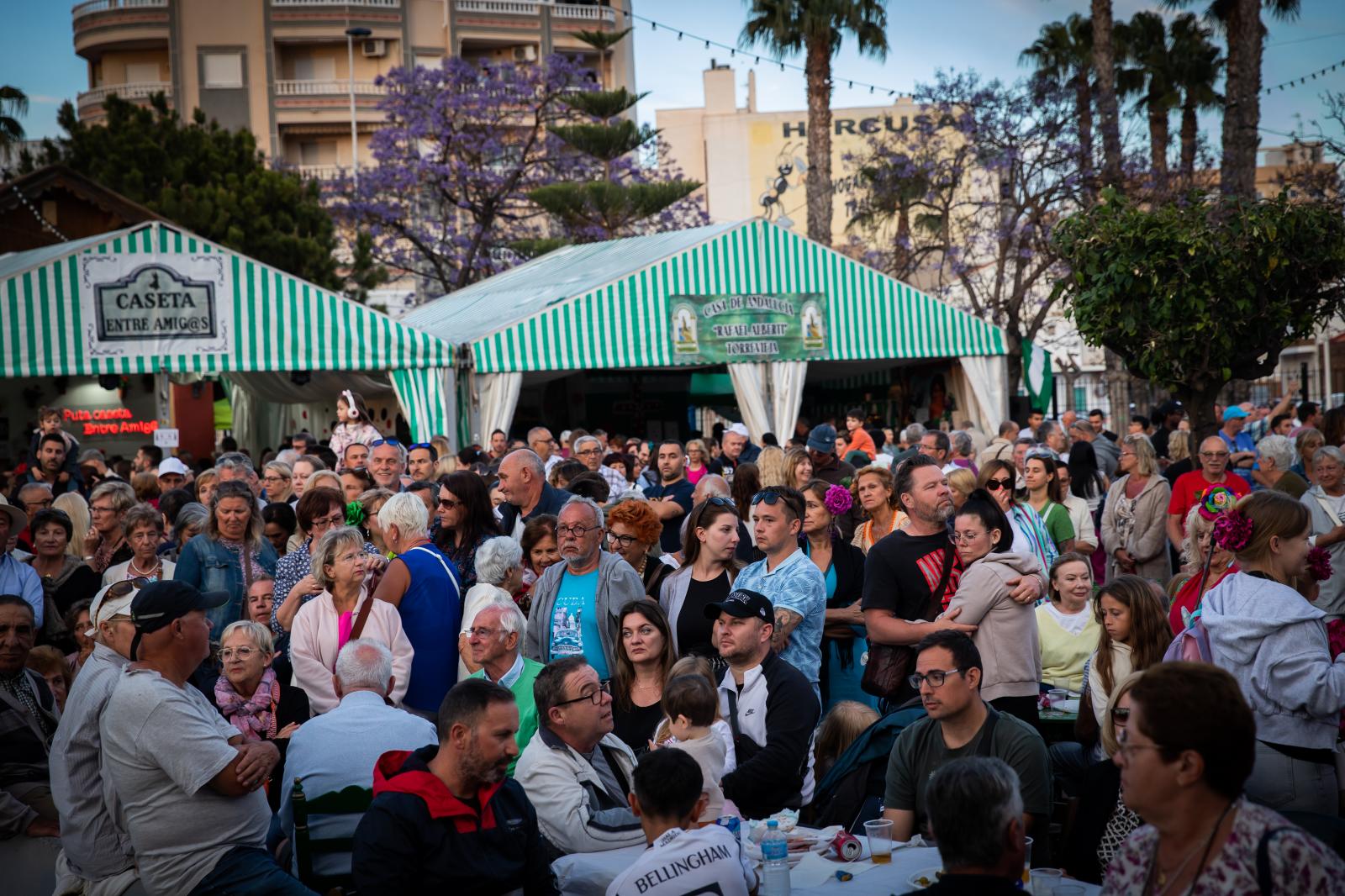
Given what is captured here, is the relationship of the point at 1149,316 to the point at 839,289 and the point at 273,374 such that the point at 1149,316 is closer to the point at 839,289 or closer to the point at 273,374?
the point at 839,289

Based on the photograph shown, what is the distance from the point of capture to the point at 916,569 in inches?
213

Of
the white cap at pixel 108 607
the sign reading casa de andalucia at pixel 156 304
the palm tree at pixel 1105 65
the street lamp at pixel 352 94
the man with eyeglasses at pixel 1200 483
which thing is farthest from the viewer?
the street lamp at pixel 352 94

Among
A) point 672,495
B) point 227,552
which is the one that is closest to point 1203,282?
point 672,495

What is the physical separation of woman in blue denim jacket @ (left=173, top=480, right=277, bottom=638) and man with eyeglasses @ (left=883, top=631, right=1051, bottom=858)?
13.0 ft

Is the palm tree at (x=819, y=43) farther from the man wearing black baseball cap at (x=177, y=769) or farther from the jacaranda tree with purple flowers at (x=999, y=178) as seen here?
the man wearing black baseball cap at (x=177, y=769)

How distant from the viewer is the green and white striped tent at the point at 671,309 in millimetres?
16766

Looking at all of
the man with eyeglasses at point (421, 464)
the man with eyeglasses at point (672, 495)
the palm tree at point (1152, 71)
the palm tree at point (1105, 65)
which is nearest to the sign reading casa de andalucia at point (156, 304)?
the man with eyeglasses at point (421, 464)

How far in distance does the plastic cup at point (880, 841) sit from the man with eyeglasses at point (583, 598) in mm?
1830

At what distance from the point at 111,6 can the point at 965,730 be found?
51161 mm

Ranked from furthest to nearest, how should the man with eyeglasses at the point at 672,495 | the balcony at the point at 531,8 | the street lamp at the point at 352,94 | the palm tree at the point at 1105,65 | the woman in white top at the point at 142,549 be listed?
the balcony at the point at 531,8, the street lamp at the point at 352,94, the palm tree at the point at 1105,65, the man with eyeglasses at the point at 672,495, the woman in white top at the point at 142,549

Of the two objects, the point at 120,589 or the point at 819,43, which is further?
the point at 819,43

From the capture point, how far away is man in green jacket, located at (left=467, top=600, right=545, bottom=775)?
4965 millimetres

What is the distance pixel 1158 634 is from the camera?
5230mm

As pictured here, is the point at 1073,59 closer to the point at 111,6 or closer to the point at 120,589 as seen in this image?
the point at 120,589
